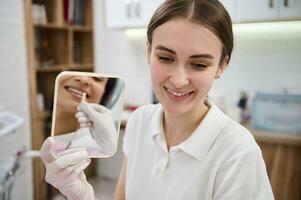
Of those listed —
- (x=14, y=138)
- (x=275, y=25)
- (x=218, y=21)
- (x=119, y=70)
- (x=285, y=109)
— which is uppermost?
(x=275, y=25)

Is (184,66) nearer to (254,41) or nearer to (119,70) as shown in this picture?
(254,41)

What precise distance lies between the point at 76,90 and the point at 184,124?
0.39 meters

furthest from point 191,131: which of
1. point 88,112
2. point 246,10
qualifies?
point 246,10

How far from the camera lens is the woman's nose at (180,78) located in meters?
0.72

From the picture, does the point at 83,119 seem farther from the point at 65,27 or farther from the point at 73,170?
the point at 65,27

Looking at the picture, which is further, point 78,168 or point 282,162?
point 282,162

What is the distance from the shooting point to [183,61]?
0.72 meters

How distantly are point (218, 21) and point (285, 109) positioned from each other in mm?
1347

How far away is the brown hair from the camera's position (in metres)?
0.71

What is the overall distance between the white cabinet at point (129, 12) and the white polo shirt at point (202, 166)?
134 centimetres

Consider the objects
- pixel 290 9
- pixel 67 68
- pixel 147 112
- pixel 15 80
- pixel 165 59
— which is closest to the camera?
pixel 165 59

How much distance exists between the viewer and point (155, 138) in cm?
96

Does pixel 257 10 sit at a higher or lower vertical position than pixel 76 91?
higher

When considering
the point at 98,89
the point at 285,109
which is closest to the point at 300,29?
the point at 285,109
